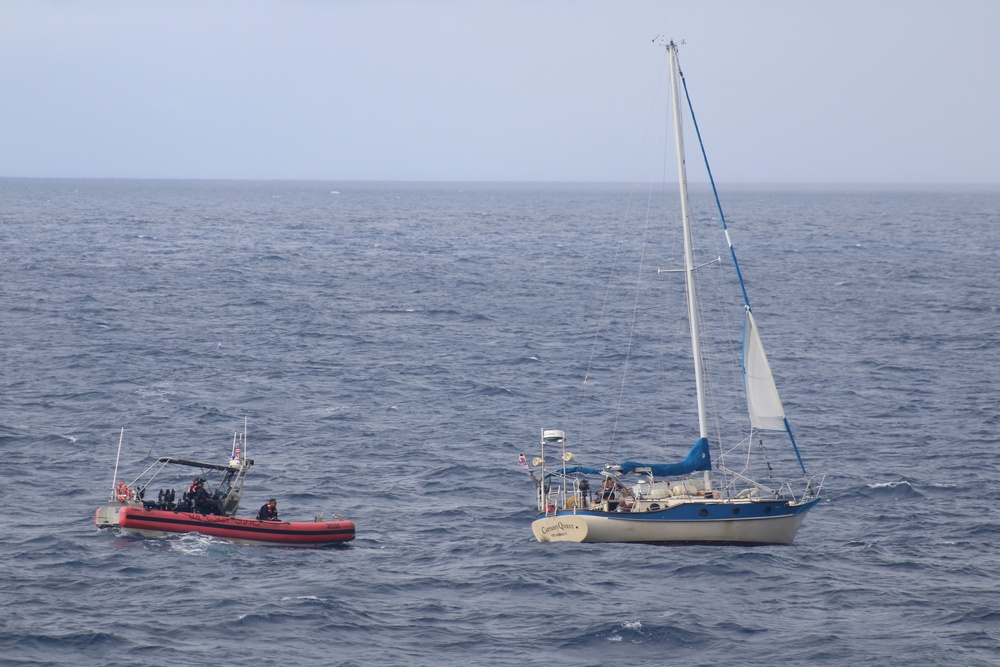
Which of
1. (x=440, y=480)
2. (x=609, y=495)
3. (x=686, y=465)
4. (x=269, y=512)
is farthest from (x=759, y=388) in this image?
(x=269, y=512)

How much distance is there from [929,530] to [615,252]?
364 ft

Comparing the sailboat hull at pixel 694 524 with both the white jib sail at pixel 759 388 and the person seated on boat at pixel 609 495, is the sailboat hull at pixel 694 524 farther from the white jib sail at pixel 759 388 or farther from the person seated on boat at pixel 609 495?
the white jib sail at pixel 759 388

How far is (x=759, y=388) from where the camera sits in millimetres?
43406

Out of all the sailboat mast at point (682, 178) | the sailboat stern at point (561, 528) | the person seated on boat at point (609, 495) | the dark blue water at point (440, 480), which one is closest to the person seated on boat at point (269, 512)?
the dark blue water at point (440, 480)

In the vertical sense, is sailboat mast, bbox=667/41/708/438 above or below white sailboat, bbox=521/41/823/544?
above

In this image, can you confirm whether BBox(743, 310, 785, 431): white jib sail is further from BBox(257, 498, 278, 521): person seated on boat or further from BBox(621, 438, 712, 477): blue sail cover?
BBox(257, 498, 278, 521): person seated on boat

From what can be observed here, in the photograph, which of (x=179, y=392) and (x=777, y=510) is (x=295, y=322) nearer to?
(x=179, y=392)

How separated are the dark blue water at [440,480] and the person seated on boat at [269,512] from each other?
1.39m

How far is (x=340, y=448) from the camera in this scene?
56156 millimetres

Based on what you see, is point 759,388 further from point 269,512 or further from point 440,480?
point 269,512

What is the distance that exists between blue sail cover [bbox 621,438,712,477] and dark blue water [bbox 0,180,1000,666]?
2958mm

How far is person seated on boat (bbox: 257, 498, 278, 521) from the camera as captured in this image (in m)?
43.6

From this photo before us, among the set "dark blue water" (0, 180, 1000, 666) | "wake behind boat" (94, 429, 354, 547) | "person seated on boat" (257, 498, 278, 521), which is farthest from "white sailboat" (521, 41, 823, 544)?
"person seated on boat" (257, 498, 278, 521)

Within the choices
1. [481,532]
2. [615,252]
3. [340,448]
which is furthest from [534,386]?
[615,252]
